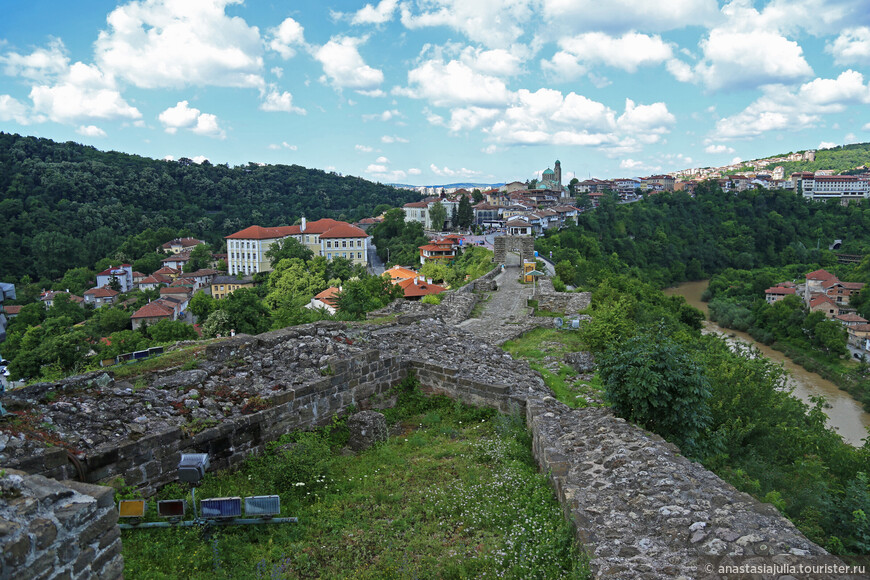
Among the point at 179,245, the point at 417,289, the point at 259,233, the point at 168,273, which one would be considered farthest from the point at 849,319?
the point at 179,245

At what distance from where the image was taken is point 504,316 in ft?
60.4

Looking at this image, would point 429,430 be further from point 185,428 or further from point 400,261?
point 400,261

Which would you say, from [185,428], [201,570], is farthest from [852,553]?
[185,428]

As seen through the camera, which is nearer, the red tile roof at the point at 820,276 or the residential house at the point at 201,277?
the red tile roof at the point at 820,276

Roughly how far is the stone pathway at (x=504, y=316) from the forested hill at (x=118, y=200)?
70.8 meters

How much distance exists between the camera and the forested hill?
72312 millimetres

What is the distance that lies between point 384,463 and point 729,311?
52933 mm

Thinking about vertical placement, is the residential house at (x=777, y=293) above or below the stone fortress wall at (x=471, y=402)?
below

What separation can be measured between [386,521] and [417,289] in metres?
23.4

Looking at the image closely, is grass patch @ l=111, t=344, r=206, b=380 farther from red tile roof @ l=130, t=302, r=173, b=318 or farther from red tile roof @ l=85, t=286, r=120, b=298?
red tile roof @ l=85, t=286, r=120, b=298

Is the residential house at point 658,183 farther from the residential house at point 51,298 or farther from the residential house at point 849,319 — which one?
the residential house at point 51,298

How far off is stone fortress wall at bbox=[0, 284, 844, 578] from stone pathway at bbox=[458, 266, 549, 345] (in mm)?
4768

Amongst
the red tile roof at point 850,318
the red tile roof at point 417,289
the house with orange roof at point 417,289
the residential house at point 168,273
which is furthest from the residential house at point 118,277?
the red tile roof at point 850,318

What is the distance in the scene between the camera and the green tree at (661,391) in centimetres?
612
